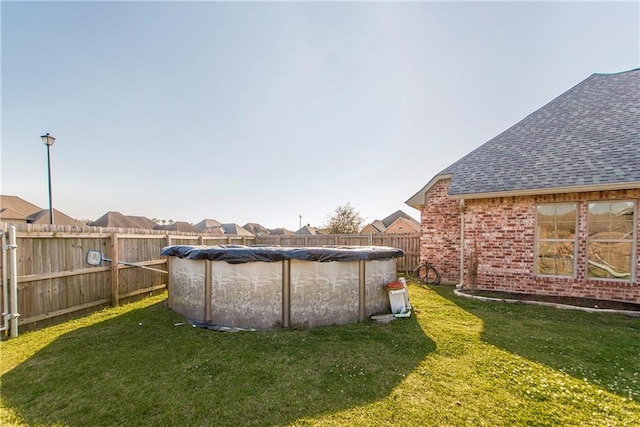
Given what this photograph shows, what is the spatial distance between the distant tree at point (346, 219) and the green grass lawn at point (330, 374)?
2365 cm

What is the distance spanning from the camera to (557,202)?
6.48m

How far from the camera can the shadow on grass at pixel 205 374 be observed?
7.89ft

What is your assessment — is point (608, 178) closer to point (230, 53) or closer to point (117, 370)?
point (117, 370)

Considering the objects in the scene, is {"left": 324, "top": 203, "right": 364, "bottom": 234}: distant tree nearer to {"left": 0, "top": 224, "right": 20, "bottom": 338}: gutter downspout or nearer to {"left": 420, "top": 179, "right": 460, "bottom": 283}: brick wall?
{"left": 420, "top": 179, "right": 460, "bottom": 283}: brick wall

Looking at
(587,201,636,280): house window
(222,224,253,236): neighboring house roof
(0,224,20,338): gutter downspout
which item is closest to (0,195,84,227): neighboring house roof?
(0,224,20,338): gutter downspout

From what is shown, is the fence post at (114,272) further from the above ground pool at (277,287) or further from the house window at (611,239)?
the house window at (611,239)

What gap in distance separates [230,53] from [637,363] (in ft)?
35.0

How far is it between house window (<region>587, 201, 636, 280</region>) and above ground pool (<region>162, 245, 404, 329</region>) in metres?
5.45

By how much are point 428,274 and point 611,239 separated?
14.4ft

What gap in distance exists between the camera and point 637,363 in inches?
128

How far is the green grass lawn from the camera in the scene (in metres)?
2.35

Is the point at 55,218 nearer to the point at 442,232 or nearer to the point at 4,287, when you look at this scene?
the point at 4,287

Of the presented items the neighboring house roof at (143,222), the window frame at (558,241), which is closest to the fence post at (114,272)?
the window frame at (558,241)

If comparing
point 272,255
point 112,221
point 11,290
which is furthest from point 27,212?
point 272,255
